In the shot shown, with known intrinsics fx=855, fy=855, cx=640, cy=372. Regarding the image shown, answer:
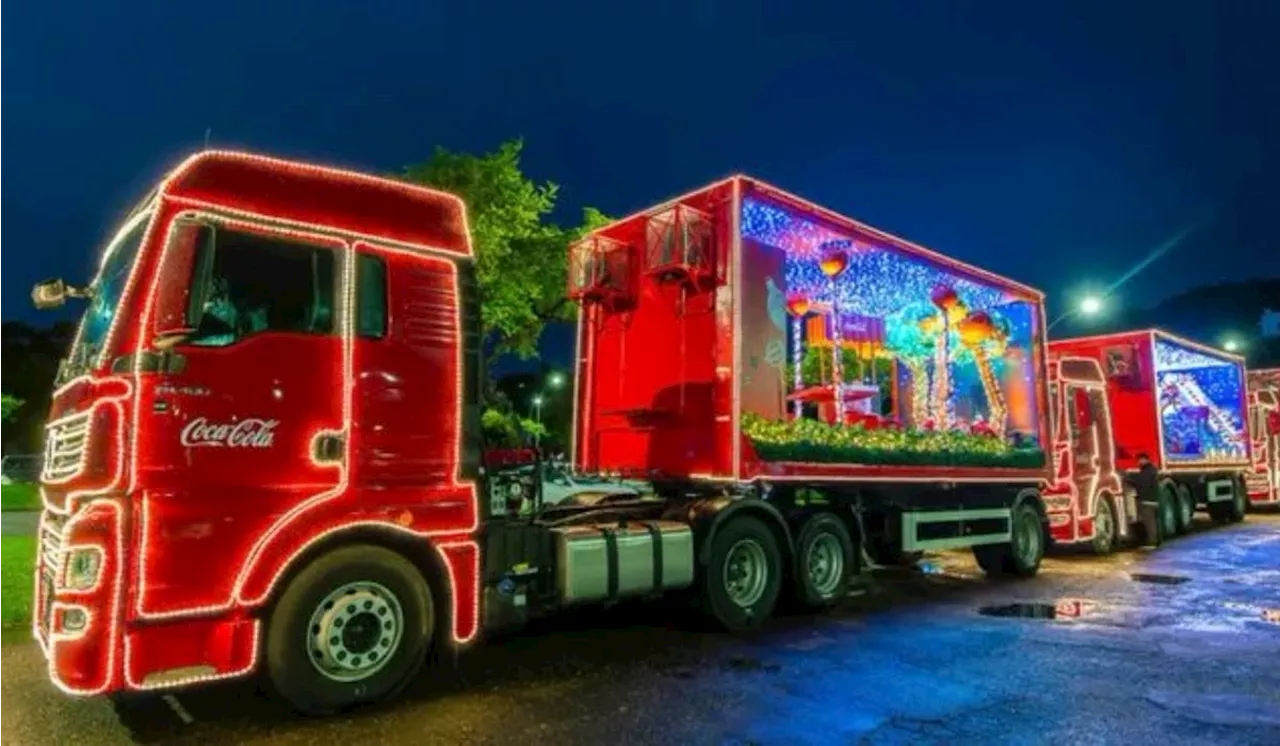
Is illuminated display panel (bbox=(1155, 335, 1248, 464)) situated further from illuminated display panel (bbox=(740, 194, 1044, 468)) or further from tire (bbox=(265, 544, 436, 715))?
tire (bbox=(265, 544, 436, 715))

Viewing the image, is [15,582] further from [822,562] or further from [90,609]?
[822,562]

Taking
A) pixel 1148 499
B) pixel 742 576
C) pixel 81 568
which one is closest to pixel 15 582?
pixel 81 568

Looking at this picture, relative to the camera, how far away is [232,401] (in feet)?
16.0

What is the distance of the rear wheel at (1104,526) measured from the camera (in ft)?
45.5

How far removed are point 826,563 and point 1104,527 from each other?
7.97 metres

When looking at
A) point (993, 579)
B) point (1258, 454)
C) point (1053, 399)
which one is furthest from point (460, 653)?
point (1258, 454)

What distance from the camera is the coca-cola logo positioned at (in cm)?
474

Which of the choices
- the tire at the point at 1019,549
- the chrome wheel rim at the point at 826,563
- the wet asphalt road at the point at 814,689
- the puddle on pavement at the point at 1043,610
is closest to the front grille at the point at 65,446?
the wet asphalt road at the point at 814,689

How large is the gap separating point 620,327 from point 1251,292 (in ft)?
376

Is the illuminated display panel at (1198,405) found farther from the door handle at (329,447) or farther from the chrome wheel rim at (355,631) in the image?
the door handle at (329,447)

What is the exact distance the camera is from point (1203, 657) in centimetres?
666

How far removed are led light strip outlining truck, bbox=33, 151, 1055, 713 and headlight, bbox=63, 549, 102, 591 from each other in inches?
A: 0.5

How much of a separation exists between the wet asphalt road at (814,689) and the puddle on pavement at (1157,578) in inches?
78.3

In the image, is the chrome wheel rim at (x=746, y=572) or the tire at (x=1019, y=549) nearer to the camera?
the chrome wheel rim at (x=746, y=572)
